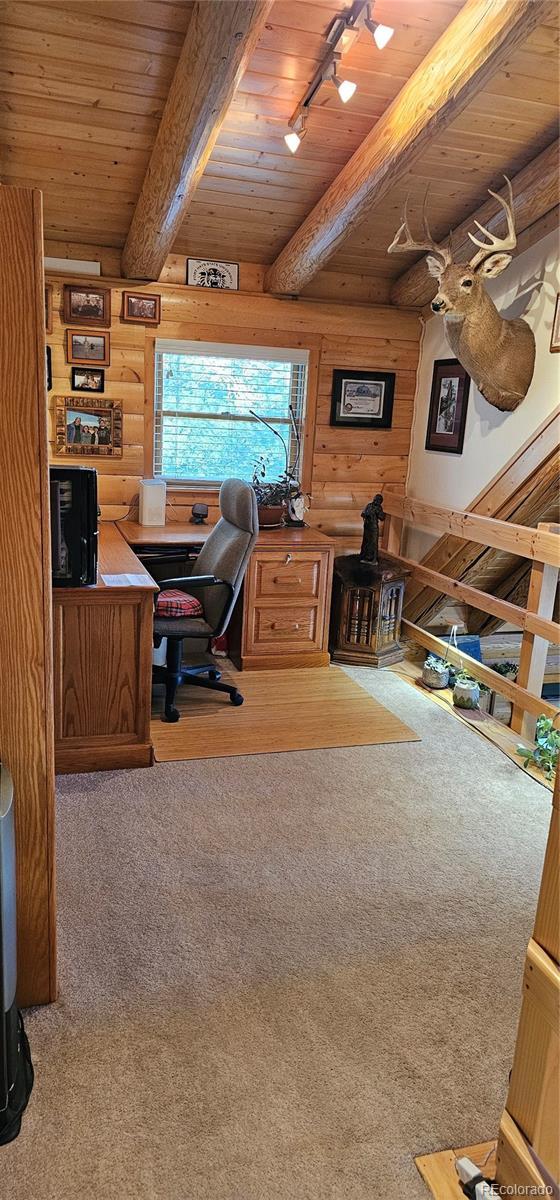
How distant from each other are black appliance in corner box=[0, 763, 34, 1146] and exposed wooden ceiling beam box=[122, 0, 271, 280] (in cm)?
246

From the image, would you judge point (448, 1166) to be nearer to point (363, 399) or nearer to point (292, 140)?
point (292, 140)

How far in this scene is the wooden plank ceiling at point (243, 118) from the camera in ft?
9.71

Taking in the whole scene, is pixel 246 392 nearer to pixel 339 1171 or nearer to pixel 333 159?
pixel 333 159

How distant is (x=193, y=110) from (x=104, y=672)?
2.18m

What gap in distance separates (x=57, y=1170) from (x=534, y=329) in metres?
3.88

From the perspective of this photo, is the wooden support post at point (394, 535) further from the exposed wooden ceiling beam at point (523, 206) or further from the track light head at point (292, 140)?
the track light head at point (292, 140)

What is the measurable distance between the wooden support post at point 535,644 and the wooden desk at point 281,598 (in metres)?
1.19

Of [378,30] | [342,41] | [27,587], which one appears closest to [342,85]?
[342,41]

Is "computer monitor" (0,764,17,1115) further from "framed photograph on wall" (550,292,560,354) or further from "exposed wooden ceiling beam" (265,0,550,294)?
"framed photograph on wall" (550,292,560,354)

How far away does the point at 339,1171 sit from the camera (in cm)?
162

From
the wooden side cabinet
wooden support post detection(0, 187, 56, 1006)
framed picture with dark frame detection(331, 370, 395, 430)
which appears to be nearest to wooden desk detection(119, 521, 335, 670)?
the wooden side cabinet

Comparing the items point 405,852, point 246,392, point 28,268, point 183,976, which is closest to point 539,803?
point 405,852

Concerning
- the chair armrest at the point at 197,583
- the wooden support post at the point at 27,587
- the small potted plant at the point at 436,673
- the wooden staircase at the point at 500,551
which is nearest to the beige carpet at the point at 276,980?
the wooden support post at the point at 27,587

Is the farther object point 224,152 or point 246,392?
point 246,392
